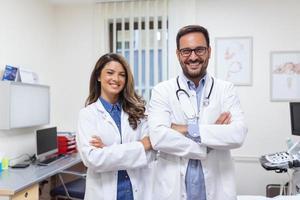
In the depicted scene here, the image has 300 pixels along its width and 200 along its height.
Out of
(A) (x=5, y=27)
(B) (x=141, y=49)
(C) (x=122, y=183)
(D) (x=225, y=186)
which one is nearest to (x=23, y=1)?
(A) (x=5, y=27)

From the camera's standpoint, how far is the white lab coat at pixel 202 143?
5.02 feet

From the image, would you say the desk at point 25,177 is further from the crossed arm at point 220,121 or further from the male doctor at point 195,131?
the crossed arm at point 220,121

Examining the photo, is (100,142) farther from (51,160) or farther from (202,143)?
(51,160)

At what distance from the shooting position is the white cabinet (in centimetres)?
306

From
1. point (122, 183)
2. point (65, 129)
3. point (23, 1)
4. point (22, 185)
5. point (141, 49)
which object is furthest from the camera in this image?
point (65, 129)

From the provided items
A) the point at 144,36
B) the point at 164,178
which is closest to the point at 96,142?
the point at 164,178

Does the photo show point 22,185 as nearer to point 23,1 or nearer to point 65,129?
point 65,129

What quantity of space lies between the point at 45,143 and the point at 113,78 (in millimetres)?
2027

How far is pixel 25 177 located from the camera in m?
2.74

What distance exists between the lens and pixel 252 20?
3.75m

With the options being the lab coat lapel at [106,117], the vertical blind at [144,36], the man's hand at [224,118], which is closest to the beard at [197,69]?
the man's hand at [224,118]

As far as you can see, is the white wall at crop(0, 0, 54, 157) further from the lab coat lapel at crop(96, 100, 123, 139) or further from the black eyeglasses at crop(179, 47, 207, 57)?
the black eyeglasses at crop(179, 47, 207, 57)

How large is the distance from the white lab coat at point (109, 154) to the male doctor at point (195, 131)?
127 mm

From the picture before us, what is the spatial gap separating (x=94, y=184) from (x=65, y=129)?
Result: 8.80ft
